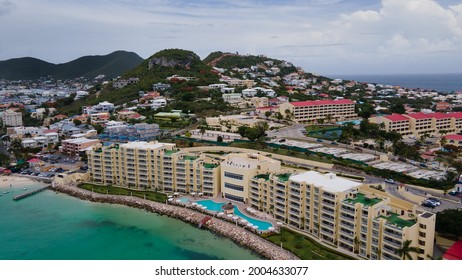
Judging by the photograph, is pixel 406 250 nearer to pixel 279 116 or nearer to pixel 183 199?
pixel 183 199

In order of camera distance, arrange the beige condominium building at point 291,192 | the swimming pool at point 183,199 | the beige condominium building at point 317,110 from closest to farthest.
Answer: the beige condominium building at point 291,192 → the swimming pool at point 183,199 → the beige condominium building at point 317,110

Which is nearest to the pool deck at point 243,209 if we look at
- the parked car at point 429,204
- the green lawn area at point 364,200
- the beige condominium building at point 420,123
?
the green lawn area at point 364,200

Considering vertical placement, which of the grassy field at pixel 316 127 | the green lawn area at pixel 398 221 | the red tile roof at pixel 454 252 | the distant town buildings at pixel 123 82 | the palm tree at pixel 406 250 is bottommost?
the red tile roof at pixel 454 252

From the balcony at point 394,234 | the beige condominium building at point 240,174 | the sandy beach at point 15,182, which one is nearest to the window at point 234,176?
the beige condominium building at point 240,174

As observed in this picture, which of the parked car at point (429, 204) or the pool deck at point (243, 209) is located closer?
the parked car at point (429, 204)

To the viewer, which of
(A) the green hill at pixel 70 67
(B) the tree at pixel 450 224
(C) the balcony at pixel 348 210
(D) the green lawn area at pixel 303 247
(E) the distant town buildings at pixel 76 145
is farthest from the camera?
(A) the green hill at pixel 70 67

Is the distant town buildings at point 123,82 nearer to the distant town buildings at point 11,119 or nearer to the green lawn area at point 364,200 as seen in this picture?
the distant town buildings at point 11,119

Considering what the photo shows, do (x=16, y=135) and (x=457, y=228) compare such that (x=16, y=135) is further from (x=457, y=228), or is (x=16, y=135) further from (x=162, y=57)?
(x=457, y=228)

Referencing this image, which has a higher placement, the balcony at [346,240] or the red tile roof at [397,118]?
the red tile roof at [397,118]
